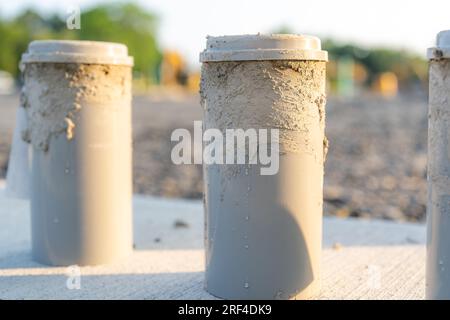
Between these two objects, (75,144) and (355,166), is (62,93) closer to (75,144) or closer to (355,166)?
(75,144)

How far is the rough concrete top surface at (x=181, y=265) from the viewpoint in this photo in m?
3.93

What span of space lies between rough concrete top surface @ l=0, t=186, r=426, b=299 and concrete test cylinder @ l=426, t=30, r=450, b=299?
687mm

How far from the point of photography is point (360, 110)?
22.5m

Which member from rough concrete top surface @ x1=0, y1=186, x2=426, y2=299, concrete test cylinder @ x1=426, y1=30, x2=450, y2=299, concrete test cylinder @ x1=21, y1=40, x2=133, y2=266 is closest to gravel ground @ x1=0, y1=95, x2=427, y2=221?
rough concrete top surface @ x1=0, y1=186, x2=426, y2=299

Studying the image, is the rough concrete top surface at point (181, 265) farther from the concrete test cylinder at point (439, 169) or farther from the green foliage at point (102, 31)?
the green foliage at point (102, 31)

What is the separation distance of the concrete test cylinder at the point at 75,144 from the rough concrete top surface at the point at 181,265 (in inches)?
8.4

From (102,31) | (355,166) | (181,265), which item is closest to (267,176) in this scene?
(181,265)

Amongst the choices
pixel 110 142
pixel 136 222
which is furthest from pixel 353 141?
pixel 110 142

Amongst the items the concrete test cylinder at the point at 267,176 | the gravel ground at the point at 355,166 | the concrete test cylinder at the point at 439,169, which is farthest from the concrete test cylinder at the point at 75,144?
the gravel ground at the point at 355,166

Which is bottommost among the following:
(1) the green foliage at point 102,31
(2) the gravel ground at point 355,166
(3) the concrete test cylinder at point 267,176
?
(2) the gravel ground at point 355,166

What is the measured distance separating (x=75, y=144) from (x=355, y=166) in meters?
6.91

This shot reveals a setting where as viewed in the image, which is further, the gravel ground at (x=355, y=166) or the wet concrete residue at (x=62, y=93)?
the gravel ground at (x=355, y=166)

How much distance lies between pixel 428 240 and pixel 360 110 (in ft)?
64.5
